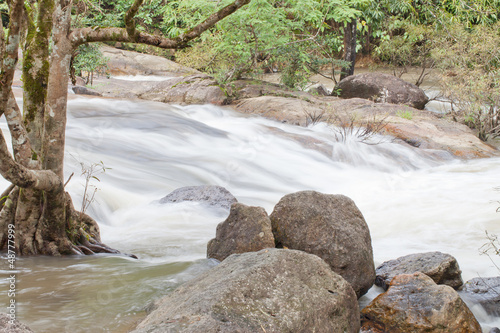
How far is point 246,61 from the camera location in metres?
14.3

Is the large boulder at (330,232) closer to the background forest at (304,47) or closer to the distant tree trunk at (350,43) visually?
the background forest at (304,47)

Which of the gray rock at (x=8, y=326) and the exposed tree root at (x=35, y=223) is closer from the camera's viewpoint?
the gray rock at (x=8, y=326)

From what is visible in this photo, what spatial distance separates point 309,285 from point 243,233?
4.88ft

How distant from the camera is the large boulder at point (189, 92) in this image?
556 inches

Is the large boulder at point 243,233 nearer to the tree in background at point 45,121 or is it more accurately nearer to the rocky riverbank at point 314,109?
the tree in background at point 45,121

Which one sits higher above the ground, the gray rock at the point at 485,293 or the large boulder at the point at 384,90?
the large boulder at the point at 384,90

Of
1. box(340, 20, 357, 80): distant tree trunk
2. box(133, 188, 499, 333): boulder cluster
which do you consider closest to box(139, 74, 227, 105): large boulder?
box(340, 20, 357, 80): distant tree trunk

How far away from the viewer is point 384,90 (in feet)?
49.9

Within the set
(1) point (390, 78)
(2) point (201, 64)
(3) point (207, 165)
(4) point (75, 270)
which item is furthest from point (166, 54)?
(4) point (75, 270)

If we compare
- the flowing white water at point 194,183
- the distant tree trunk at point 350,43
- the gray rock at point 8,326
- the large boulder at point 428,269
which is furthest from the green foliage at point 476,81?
the gray rock at point 8,326

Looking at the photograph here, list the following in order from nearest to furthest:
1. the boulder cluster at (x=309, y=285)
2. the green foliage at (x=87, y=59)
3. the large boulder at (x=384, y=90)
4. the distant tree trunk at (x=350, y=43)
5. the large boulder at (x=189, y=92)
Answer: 1. the boulder cluster at (x=309, y=285)
2. the large boulder at (x=189, y=92)
3. the green foliage at (x=87, y=59)
4. the large boulder at (x=384, y=90)
5. the distant tree trunk at (x=350, y=43)

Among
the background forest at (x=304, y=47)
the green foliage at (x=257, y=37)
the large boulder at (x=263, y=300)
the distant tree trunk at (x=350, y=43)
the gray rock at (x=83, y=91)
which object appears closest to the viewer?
the large boulder at (x=263, y=300)

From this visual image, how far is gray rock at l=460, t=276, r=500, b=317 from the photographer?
4.19 metres

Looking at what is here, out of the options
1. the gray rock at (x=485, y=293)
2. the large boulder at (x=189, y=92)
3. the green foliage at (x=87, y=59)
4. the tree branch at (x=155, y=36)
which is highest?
the tree branch at (x=155, y=36)
